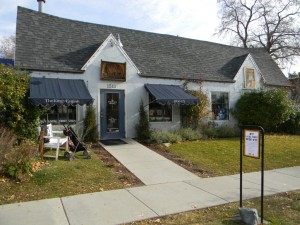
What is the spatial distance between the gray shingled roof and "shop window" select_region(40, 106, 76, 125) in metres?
1.86

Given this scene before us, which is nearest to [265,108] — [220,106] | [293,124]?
[220,106]

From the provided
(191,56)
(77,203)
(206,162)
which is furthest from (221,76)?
(77,203)

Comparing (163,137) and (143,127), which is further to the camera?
(143,127)

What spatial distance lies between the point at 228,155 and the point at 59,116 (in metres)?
7.96

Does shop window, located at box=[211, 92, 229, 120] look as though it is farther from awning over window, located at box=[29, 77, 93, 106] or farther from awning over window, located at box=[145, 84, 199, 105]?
awning over window, located at box=[29, 77, 93, 106]

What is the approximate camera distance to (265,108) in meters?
17.4

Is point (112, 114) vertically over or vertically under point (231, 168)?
over

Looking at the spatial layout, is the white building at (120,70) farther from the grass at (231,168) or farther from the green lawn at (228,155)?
the grass at (231,168)

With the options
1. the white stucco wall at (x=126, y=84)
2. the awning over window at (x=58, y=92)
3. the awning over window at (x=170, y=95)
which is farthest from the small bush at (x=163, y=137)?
the awning over window at (x=58, y=92)

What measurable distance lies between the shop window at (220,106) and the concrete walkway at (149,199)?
8.91 metres

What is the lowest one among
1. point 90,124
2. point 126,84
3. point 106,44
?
point 90,124

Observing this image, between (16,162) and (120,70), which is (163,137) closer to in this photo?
(120,70)

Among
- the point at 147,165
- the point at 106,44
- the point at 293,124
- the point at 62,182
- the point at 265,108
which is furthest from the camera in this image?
the point at 293,124

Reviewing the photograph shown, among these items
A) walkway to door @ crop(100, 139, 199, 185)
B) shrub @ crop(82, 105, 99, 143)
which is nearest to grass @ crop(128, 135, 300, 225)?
walkway to door @ crop(100, 139, 199, 185)
